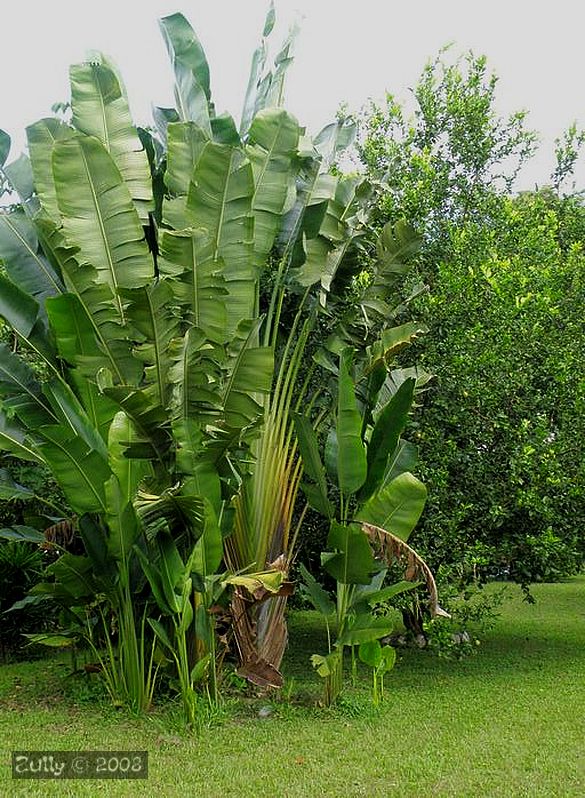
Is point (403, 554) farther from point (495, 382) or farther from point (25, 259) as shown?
point (25, 259)

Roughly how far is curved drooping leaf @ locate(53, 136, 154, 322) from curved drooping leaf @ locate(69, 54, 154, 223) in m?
0.53

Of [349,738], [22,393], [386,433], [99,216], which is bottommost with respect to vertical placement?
[349,738]

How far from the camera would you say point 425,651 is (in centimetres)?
1088

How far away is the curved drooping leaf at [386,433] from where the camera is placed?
6749mm

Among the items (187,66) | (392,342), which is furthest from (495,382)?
(187,66)

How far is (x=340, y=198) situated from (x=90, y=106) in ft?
8.59

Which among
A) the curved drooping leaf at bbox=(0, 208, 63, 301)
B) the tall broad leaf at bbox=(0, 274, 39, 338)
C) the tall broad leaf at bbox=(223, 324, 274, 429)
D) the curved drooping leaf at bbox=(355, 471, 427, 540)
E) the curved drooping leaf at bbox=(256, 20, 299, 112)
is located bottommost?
the curved drooping leaf at bbox=(355, 471, 427, 540)

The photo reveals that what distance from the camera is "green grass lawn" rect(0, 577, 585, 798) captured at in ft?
17.3

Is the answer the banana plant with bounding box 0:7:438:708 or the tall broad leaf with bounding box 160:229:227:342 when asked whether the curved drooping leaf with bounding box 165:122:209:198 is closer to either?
the banana plant with bounding box 0:7:438:708

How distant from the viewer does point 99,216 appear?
6691mm

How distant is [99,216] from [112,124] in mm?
1078

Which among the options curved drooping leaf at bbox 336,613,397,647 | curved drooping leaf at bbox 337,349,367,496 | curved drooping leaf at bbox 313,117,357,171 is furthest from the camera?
curved drooping leaf at bbox 313,117,357,171

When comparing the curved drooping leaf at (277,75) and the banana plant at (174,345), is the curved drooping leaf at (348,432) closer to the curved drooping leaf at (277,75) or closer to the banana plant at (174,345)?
the banana plant at (174,345)

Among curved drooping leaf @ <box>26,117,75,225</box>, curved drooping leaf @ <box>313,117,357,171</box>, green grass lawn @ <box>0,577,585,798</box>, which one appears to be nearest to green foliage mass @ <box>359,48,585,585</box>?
curved drooping leaf @ <box>313,117,357,171</box>
